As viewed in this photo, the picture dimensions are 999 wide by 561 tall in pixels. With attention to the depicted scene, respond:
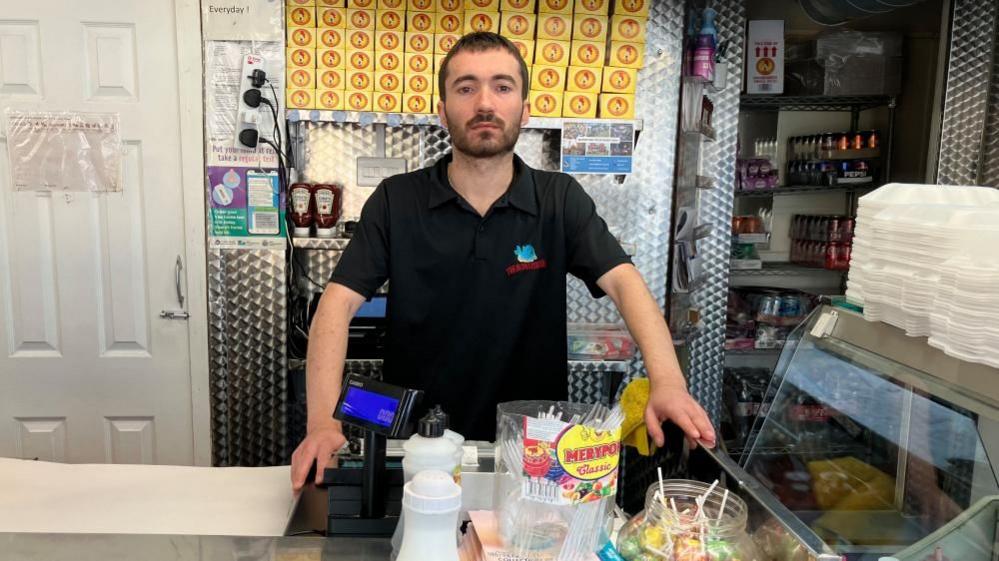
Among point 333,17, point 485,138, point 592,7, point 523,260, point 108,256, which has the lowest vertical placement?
point 108,256

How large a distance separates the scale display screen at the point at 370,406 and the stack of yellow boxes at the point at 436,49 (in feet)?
7.27

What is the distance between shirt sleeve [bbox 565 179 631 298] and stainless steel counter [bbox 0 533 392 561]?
113 cm

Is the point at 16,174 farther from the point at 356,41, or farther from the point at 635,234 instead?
the point at 635,234

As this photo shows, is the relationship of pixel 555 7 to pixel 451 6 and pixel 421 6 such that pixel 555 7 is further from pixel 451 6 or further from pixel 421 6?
pixel 421 6

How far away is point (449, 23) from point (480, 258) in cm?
144

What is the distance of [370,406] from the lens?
3.81 ft

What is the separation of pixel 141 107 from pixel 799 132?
3.87 m

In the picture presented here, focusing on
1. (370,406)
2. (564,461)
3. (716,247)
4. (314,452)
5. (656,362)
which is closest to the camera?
(564,461)

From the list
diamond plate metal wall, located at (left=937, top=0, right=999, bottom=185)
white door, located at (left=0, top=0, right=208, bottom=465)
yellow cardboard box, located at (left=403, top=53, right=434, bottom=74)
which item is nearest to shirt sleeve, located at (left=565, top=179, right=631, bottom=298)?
yellow cardboard box, located at (left=403, top=53, right=434, bottom=74)

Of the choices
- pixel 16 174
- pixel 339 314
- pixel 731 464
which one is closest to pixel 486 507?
pixel 731 464

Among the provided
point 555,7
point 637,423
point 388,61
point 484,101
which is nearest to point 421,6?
point 388,61

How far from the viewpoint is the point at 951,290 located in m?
1.25

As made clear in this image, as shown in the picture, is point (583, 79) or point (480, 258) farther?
point (583, 79)

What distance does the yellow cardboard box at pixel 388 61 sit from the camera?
312 centimetres
